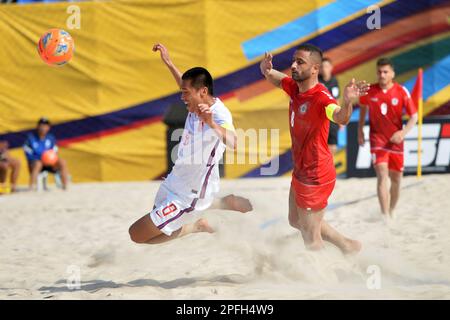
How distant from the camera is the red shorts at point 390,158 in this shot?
7.65m

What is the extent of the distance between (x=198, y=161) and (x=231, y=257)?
1367mm

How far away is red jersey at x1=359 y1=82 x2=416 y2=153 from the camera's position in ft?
25.3

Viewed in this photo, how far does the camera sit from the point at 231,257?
6258 mm

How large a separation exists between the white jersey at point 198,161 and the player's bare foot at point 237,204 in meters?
0.25

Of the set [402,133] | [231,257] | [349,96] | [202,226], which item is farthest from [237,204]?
[402,133]

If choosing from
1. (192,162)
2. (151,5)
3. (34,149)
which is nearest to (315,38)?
(151,5)

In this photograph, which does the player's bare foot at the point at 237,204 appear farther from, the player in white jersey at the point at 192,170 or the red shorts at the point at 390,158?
the red shorts at the point at 390,158

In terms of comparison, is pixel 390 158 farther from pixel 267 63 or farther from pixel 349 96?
pixel 349 96

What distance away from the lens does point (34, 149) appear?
11.0m

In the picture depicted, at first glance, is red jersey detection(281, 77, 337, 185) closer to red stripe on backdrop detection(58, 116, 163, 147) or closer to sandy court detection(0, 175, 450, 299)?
sandy court detection(0, 175, 450, 299)

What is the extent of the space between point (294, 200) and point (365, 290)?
887 mm

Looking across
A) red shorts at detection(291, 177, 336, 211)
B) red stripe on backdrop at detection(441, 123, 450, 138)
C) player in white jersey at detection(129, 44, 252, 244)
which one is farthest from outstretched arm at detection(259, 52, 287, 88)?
red stripe on backdrop at detection(441, 123, 450, 138)

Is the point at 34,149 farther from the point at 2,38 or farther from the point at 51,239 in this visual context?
the point at 51,239

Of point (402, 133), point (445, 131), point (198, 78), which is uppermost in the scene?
point (445, 131)
